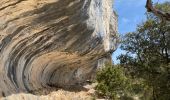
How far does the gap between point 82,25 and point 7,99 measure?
5833mm

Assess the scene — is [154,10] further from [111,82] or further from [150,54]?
[150,54]

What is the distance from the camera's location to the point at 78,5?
20.8m

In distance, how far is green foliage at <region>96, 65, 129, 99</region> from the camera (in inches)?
1366

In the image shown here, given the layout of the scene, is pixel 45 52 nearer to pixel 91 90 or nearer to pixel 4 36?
pixel 4 36

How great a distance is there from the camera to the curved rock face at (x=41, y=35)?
19797mm

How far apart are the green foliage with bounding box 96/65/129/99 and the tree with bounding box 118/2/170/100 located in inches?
131

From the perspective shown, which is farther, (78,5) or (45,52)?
(45,52)

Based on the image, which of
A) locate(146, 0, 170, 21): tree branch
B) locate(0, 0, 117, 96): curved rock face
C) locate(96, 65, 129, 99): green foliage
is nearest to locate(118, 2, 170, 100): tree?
locate(96, 65, 129, 99): green foliage

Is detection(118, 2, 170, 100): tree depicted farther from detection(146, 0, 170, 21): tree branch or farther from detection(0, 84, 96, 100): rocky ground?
detection(146, 0, 170, 21): tree branch

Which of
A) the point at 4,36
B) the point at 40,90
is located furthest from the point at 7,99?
the point at 40,90

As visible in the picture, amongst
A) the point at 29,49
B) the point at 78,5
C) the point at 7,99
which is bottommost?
the point at 7,99

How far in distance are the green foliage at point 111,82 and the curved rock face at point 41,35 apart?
9.04 meters

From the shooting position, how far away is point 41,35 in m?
21.5

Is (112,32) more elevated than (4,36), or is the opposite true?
(112,32)
